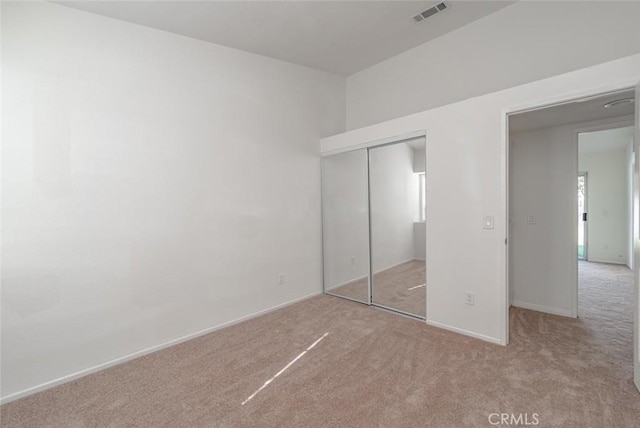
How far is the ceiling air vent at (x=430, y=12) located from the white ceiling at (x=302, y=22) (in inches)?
2.5

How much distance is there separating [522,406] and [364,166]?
262 cm

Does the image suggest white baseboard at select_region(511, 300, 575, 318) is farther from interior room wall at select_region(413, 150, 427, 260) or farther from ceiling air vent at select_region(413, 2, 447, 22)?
ceiling air vent at select_region(413, 2, 447, 22)

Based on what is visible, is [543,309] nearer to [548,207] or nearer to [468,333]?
[548,207]

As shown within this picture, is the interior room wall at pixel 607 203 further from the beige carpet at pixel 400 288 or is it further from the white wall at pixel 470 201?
the beige carpet at pixel 400 288

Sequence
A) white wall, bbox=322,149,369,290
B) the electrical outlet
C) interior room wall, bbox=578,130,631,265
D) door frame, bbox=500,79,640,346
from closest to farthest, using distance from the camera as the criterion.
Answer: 1. door frame, bbox=500,79,640,346
2. the electrical outlet
3. white wall, bbox=322,149,369,290
4. interior room wall, bbox=578,130,631,265

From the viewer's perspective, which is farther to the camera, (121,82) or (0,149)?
(121,82)

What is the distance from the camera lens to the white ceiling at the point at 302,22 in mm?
2426

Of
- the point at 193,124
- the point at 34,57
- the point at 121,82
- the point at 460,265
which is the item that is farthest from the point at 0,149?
the point at 460,265

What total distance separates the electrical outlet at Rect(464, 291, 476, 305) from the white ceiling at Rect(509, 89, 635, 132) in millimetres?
1637

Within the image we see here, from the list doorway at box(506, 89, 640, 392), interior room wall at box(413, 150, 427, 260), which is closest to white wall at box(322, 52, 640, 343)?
interior room wall at box(413, 150, 427, 260)

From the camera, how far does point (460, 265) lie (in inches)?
108

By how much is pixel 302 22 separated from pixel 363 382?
3174 mm

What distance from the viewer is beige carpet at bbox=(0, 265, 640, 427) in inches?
68.1

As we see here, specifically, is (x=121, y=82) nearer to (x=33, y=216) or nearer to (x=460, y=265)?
(x=33, y=216)
